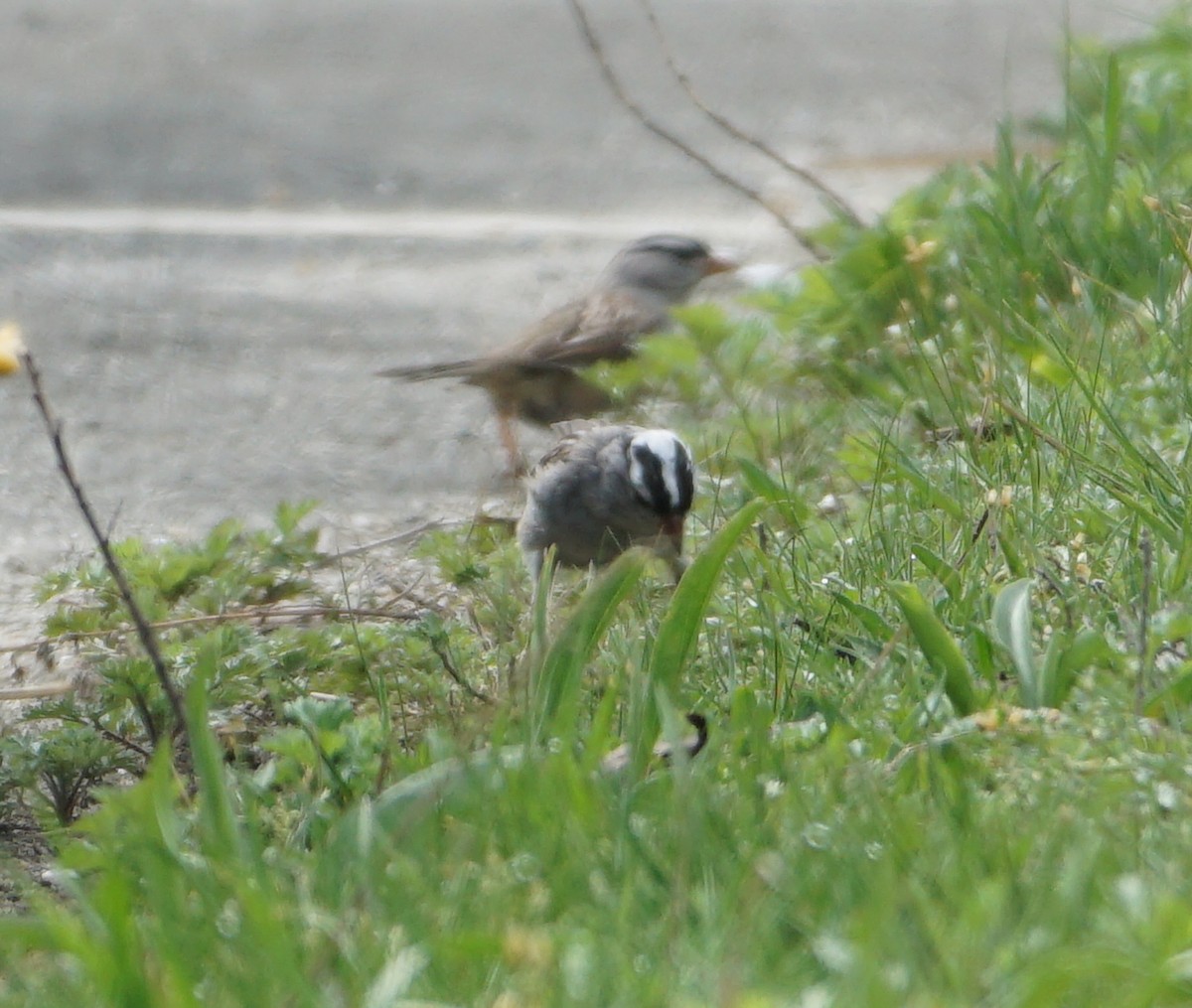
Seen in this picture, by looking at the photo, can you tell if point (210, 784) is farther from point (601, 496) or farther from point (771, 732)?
point (601, 496)

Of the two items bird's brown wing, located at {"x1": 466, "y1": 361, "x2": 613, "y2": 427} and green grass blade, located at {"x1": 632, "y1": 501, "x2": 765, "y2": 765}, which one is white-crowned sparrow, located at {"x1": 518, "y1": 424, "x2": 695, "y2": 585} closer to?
bird's brown wing, located at {"x1": 466, "y1": 361, "x2": 613, "y2": 427}

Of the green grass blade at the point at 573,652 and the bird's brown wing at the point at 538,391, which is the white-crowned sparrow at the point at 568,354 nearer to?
the bird's brown wing at the point at 538,391

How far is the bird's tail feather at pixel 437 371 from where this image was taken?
6465 mm

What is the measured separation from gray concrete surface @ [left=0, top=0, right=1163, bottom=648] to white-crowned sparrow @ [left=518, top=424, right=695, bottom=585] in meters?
0.59

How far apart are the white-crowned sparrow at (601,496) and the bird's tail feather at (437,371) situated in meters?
0.99

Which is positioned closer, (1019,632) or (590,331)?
(1019,632)

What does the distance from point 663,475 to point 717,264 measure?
289cm

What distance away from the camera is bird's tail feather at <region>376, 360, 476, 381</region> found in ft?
21.2

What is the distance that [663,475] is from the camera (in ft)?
15.4

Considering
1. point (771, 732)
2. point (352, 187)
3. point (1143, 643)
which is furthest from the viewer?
point (352, 187)

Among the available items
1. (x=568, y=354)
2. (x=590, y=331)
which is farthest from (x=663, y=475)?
(x=590, y=331)

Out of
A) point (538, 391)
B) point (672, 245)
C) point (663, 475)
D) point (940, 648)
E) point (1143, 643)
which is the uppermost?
point (1143, 643)

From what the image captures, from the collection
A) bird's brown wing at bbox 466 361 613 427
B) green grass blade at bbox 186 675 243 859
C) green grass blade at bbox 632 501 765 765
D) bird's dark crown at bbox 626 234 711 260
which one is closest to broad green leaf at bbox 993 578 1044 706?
green grass blade at bbox 632 501 765 765

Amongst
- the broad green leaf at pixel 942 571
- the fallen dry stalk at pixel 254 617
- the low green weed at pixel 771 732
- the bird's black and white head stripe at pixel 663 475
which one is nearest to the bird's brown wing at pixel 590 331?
the low green weed at pixel 771 732
